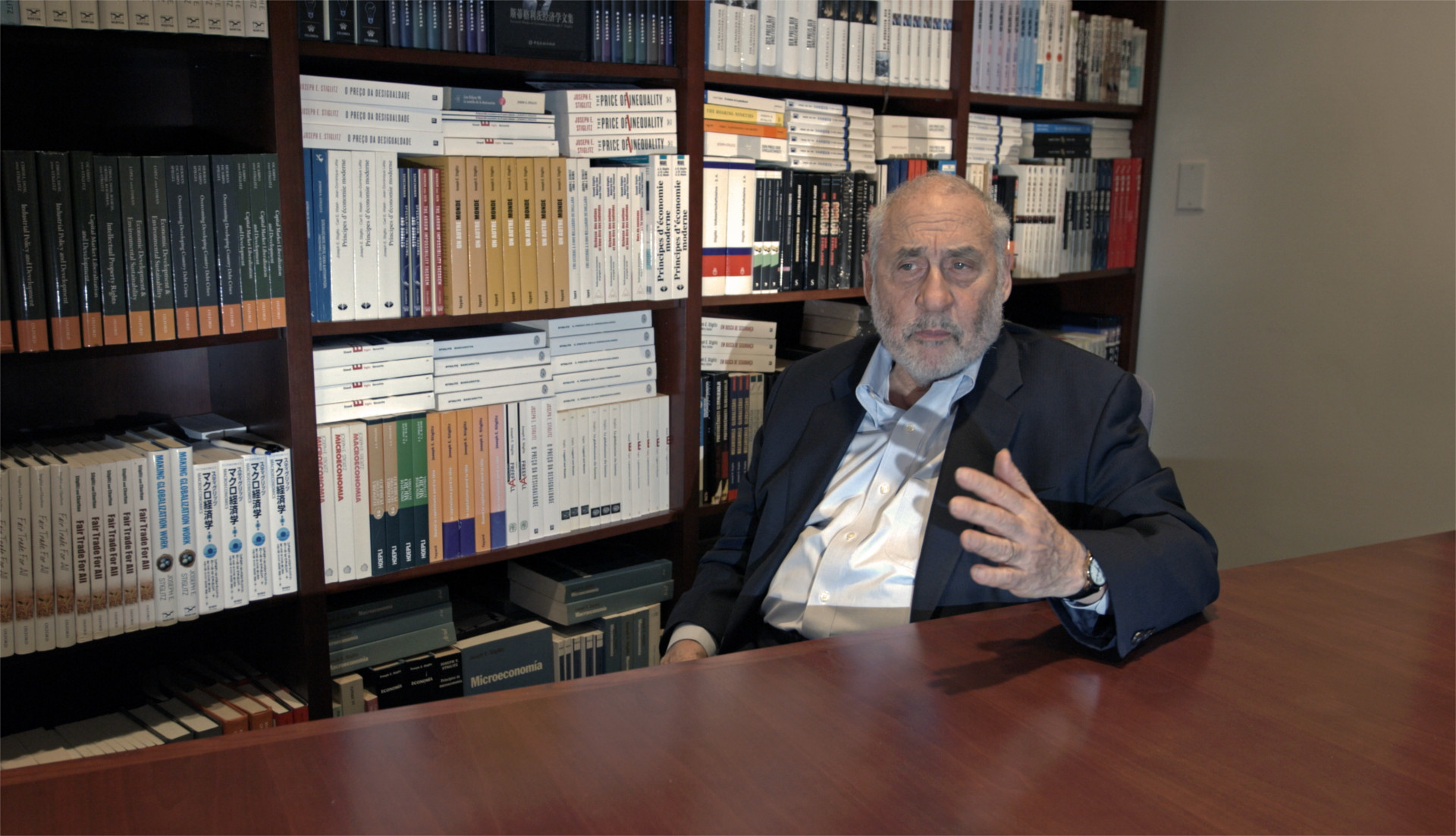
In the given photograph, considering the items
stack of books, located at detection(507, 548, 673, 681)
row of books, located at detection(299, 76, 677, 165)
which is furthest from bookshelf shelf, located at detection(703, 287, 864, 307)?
stack of books, located at detection(507, 548, 673, 681)

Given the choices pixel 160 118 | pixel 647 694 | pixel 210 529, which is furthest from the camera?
pixel 160 118

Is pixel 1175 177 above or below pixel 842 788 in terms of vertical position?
above


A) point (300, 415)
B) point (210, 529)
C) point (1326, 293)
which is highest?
point (1326, 293)

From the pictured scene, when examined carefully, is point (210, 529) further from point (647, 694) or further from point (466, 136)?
point (647, 694)

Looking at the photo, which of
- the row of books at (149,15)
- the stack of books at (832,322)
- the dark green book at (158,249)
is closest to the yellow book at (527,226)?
the row of books at (149,15)

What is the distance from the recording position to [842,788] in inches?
36.8

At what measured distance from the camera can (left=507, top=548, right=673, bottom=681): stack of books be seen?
2.45 metres

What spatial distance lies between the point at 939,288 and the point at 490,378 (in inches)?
38.0

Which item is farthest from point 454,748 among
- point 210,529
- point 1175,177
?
point 1175,177

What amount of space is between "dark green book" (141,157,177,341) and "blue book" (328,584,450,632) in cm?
67

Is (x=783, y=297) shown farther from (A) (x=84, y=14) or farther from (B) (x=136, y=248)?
(A) (x=84, y=14)

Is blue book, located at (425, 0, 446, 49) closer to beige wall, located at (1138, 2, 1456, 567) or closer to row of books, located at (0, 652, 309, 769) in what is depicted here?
row of books, located at (0, 652, 309, 769)

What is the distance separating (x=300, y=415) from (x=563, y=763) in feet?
3.98

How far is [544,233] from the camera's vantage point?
2240mm
